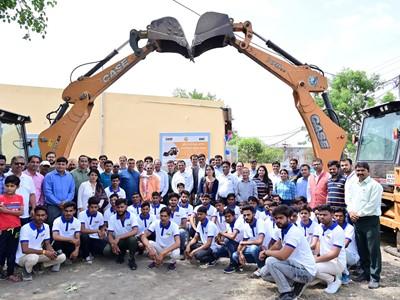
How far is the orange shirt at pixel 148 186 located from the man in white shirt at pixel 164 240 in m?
1.19

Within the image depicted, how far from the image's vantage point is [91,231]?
6.13 m

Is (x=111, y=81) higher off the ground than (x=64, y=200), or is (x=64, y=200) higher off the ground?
(x=111, y=81)

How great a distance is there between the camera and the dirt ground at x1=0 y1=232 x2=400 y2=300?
15.3 feet

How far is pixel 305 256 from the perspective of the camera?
14.7ft

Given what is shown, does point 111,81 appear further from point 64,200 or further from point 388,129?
point 388,129

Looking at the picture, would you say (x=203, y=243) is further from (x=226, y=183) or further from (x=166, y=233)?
(x=226, y=183)

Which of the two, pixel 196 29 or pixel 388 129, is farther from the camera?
pixel 388 129

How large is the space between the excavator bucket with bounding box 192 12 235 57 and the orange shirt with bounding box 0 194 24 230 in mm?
3510

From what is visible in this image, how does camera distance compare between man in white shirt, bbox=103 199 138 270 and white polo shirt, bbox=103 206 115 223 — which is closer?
man in white shirt, bbox=103 199 138 270

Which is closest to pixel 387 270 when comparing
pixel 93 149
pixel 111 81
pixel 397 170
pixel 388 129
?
pixel 397 170

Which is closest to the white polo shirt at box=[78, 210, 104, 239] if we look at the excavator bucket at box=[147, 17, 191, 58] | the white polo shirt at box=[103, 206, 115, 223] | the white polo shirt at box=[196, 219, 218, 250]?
the white polo shirt at box=[103, 206, 115, 223]

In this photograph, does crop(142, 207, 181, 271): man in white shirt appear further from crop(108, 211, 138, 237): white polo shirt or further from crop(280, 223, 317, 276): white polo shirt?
crop(280, 223, 317, 276): white polo shirt

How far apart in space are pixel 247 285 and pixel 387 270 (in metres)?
2.07

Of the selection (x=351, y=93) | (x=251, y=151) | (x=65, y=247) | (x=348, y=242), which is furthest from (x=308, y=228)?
(x=251, y=151)
